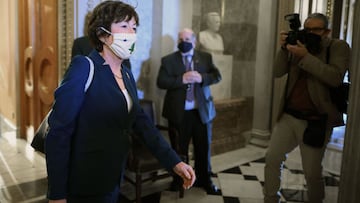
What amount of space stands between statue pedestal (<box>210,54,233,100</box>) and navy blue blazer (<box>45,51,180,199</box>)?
3012mm

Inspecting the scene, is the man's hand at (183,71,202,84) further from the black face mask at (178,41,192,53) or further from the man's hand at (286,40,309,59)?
the man's hand at (286,40,309,59)

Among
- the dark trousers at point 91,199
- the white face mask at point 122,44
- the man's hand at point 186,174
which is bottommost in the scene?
the dark trousers at point 91,199

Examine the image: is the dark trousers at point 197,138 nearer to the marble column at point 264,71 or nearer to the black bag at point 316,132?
the black bag at point 316,132

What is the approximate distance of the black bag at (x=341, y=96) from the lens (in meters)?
2.27

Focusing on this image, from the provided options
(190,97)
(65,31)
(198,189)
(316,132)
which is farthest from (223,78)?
(316,132)

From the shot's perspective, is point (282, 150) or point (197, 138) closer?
point (282, 150)

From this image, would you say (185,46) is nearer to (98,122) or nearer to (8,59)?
(98,122)

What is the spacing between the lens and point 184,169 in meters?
1.39

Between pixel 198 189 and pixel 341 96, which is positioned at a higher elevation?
Answer: pixel 341 96

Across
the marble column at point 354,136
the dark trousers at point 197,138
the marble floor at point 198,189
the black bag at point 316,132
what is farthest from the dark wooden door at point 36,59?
the marble column at point 354,136

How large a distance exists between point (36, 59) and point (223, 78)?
2.19 metres

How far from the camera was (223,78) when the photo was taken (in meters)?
4.39

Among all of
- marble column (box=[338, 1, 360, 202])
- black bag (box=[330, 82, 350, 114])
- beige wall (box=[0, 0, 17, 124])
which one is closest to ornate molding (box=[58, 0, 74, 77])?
beige wall (box=[0, 0, 17, 124])

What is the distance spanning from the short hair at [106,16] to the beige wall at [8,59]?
3.31 m
